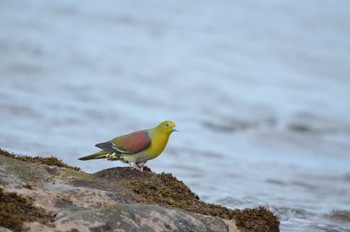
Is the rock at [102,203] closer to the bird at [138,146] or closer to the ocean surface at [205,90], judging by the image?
the bird at [138,146]

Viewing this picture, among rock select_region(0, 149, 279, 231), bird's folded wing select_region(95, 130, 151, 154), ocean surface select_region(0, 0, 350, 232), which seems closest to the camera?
rock select_region(0, 149, 279, 231)

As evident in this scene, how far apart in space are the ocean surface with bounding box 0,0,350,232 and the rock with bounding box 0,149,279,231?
2854 millimetres

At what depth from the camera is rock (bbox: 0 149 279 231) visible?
6.16 metres

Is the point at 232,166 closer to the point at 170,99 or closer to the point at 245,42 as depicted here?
the point at 170,99

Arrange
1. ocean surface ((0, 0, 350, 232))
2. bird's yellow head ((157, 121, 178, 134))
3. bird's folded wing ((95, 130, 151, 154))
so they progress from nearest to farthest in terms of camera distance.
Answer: bird's folded wing ((95, 130, 151, 154)), bird's yellow head ((157, 121, 178, 134)), ocean surface ((0, 0, 350, 232))

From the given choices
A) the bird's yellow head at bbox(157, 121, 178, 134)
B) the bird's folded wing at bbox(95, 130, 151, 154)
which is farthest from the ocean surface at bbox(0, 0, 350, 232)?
the bird's folded wing at bbox(95, 130, 151, 154)

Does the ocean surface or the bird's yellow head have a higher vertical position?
the ocean surface

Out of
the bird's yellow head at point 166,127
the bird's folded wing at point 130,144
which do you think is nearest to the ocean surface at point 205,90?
the bird's yellow head at point 166,127

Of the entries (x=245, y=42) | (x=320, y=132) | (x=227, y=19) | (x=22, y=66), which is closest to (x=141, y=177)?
(x=320, y=132)

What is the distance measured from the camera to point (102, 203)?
22.2 feet

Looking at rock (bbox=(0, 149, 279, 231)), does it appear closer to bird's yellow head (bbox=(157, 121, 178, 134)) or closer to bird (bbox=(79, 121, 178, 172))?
bird (bbox=(79, 121, 178, 172))

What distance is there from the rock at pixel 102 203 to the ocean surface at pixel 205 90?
2854mm

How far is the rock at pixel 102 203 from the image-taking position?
6.16 m

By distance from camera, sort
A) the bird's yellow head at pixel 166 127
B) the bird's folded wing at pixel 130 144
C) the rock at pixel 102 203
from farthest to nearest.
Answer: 1. the bird's yellow head at pixel 166 127
2. the bird's folded wing at pixel 130 144
3. the rock at pixel 102 203
